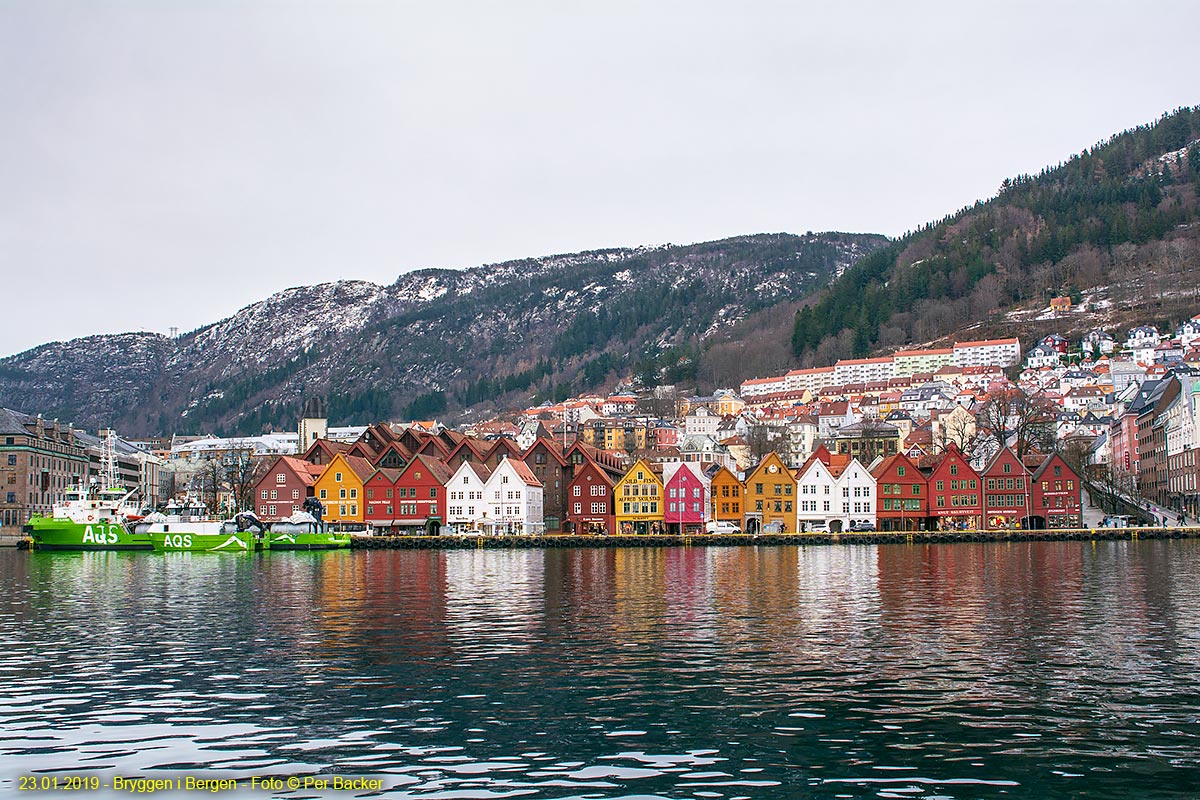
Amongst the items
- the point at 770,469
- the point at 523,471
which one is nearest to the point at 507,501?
the point at 523,471

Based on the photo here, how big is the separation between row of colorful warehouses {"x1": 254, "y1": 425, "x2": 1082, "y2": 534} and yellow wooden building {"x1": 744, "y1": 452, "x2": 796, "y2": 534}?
0.10m

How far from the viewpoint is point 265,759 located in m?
17.7

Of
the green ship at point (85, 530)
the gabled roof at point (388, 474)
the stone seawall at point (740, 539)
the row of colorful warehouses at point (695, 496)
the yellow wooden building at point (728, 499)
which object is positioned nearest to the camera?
the green ship at point (85, 530)

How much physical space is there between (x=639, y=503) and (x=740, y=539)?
14754 mm

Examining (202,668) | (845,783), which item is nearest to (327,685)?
(202,668)

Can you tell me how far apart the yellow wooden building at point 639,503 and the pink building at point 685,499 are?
1.14 m

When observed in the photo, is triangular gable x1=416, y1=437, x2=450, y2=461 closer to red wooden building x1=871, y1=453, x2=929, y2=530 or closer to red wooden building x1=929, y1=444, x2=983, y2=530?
red wooden building x1=871, y1=453, x2=929, y2=530

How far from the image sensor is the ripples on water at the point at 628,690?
1697 cm

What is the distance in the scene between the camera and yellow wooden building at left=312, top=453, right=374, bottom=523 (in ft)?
364

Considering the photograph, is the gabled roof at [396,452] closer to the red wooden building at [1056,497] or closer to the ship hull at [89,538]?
the ship hull at [89,538]

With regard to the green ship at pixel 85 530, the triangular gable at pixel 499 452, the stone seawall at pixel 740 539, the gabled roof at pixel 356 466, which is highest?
the triangular gable at pixel 499 452

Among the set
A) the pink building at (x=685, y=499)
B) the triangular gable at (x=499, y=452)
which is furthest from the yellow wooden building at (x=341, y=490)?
the pink building at (x=685, y=499)

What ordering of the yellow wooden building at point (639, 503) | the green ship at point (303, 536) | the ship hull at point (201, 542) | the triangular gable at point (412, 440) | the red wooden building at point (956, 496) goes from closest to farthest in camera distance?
the ship hull at point (201, 542) → the green ship at point (303, 536) → the red wooden building at point (956, 496) → the yellow wooden building at point (639, 503) → the triangular gable at point (412, 440)

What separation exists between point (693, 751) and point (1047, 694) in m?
8.24
